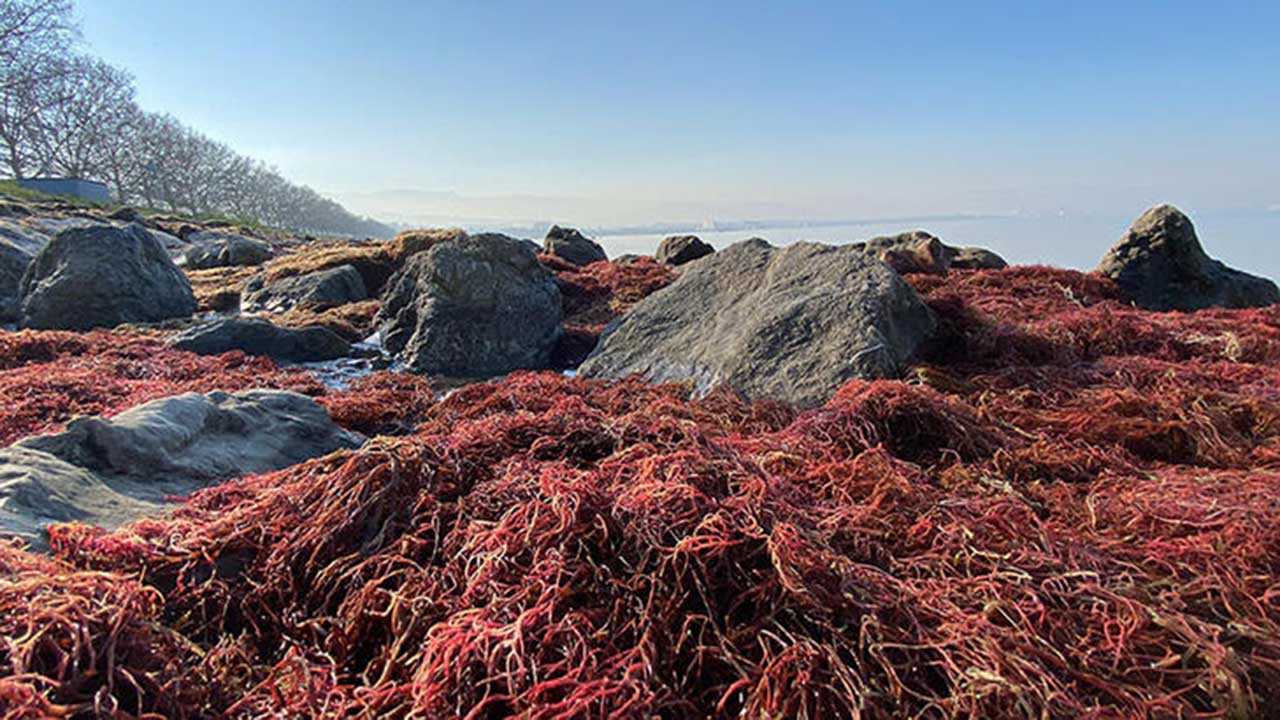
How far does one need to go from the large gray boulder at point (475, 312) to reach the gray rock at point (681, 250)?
267 inches

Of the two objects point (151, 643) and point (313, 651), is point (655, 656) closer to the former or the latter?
point (313, 651)

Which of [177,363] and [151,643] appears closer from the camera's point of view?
[151,643]

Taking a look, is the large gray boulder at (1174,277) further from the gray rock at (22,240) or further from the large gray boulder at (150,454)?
the gray rock at (22,240)

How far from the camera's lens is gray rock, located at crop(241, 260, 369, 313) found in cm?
1051

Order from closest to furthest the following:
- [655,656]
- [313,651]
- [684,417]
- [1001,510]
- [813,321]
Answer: [655,656], [313,651], [1001,510], [684,417], [813,321]

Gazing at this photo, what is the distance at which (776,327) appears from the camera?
215 inches

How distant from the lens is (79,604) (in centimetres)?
172

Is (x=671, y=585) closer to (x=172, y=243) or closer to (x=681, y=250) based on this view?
(x=681, y=250)

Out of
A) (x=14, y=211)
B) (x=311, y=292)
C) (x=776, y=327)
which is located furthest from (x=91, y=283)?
(x=14, y=211)

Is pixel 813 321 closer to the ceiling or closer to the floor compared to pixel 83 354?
closer to the ceiling

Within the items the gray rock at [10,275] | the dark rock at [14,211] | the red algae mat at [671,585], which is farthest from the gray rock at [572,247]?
the dark rock at [14,211]

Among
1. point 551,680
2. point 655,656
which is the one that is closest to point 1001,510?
point 655,656

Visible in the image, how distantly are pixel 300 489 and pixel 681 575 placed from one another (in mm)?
Result: 1731

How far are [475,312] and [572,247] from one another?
9.98 meters
